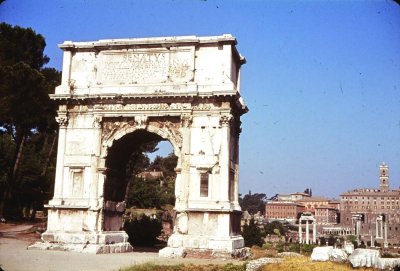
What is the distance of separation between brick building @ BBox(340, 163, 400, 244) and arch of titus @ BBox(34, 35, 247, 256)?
96.5 m

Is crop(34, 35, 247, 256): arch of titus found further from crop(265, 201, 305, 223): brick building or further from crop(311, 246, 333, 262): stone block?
crop(265, 201, 305, 223): brick building

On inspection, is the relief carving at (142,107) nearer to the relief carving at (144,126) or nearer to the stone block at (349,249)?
the relief carving at (144,126)

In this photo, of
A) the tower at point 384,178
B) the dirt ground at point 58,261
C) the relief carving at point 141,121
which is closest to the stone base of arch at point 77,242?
the dirt ground at point 58,261

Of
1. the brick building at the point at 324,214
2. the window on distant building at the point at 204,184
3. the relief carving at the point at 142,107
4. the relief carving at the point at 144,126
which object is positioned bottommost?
the brick building at the point at 324,214

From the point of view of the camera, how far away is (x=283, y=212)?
135 meters

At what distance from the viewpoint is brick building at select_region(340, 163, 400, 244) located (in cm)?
10975

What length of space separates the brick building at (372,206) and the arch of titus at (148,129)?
96538 millimetres

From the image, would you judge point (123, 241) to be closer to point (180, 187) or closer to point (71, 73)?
point (180, 187)

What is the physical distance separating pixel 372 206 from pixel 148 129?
362 feet

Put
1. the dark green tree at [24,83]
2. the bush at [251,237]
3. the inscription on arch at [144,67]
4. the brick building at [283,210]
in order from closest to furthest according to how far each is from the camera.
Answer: the inscription on arch at [144,67], the dark green tree at [24,83], the bush at [251,237], the brick building at [283,210]

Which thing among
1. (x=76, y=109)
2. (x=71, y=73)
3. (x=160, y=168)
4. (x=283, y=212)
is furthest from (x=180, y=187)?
(x=283, y=212)

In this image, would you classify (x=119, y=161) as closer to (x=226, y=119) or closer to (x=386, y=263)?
(x=226, y=119)

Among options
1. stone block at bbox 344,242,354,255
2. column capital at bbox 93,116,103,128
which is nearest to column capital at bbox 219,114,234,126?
column capital at bbox 93,116,103,128

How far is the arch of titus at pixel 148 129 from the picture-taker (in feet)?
62.3
